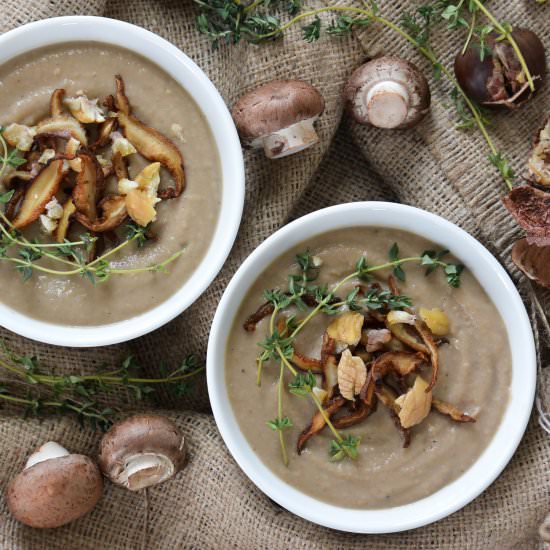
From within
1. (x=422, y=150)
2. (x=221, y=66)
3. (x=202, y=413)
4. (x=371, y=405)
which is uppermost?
(x=221, y=66)

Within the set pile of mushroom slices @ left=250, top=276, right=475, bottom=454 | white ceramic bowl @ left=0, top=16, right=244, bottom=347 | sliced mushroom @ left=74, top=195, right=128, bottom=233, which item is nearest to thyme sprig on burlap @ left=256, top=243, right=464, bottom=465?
pile of mushroom slices @ left=250, top=276, right=475, bottom=454

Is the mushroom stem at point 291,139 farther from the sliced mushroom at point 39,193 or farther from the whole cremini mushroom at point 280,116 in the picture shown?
the sliced mushroom at point 39,193

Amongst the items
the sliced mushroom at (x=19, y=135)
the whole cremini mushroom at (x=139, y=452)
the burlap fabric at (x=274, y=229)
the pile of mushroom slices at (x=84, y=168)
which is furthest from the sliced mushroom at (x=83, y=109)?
the whole cremini mushroom at (x=139, y=452)

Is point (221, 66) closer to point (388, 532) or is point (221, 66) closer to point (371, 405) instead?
point (371, 405)

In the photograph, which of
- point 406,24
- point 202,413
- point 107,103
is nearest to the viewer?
point 107,103

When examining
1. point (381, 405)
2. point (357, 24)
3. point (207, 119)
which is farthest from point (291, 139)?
point (381, 405)

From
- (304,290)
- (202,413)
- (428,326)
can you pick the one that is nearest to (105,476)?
(202,413)

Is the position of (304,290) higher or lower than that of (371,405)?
higher
